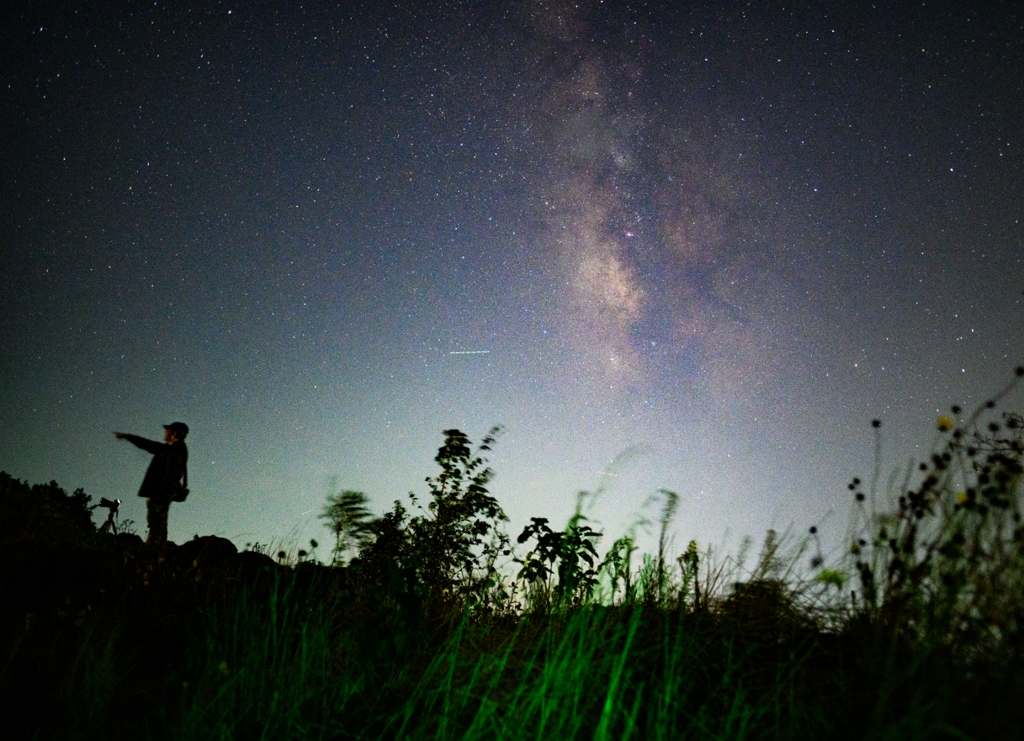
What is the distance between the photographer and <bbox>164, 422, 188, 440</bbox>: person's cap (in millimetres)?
8662

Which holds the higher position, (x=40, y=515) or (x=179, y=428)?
(x=179, y=428)

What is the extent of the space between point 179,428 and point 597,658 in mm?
7447

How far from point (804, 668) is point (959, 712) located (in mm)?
1301

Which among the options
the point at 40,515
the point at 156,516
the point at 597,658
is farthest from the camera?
the point at 40,515

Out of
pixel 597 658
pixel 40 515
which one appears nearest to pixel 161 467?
pixel 40 515

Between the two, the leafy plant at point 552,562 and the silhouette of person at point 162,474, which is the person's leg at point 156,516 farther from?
the leafy plant at point 552,562

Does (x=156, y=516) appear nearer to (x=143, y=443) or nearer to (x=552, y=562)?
(x=143, y=443)

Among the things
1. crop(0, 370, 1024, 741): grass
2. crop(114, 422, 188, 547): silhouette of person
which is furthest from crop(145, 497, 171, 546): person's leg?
crop(0, 370, 1024, 741): grass

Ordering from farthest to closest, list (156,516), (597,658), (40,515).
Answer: (40,515) → (156,516) → (597,658)

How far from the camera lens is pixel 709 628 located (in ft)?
11.9

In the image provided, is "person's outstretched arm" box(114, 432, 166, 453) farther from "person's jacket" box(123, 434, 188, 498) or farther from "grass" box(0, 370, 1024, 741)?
"grass" box(0, 370, 1024, 741)

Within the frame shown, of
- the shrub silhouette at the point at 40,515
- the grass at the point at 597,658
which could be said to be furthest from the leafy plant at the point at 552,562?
the shrub silhouette at the point at 40,515

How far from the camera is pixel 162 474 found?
8.45 m

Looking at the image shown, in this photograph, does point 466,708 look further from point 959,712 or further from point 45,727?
point 959,712
